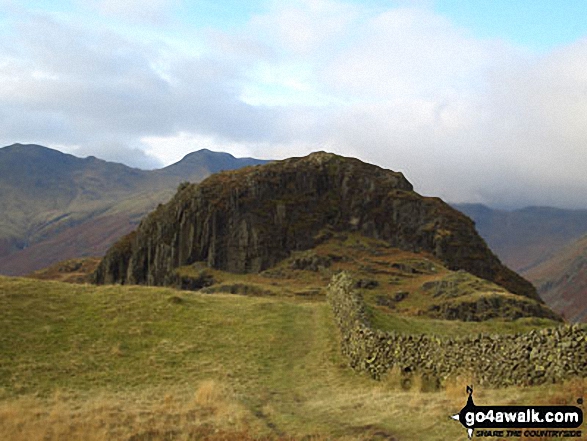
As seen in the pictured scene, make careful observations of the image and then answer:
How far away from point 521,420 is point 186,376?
1500 cm

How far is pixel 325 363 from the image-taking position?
2678cm

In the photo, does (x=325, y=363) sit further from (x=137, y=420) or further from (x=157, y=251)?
(x=157, y=251)

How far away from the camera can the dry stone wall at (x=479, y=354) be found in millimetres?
17062

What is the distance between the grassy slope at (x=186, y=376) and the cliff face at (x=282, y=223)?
80.7m

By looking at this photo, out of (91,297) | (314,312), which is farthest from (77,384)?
(314,312)

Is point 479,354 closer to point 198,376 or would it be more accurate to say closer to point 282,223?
point 198,376

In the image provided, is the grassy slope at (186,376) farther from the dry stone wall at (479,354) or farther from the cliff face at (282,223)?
the cliff face at (282,223)

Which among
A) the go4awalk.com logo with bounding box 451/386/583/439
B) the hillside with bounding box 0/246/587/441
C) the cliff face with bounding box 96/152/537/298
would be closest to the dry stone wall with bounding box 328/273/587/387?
the hillside with bounding box 0/246/587/441

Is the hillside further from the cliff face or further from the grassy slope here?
the cliff face

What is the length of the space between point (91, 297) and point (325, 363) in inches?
741

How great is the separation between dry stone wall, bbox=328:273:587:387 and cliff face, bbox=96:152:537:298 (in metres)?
93.1

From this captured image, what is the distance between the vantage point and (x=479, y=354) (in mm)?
20000

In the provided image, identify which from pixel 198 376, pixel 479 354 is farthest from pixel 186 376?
pixel 479 354

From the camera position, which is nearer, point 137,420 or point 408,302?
point 137,420
